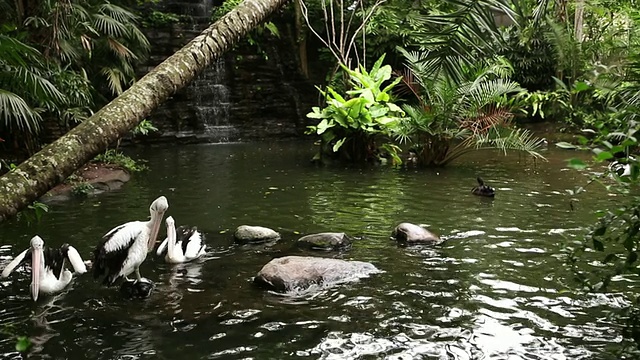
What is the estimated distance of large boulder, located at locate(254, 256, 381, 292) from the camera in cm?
473

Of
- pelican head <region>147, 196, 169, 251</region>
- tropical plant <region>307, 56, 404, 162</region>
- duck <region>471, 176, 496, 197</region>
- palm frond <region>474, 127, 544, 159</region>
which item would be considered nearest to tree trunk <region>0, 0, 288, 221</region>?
pelican head <region>147, 196, 169, 251</region>

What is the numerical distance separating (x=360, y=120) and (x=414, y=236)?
5.44 m

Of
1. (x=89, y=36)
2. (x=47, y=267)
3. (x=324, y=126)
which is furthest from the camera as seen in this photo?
(x=89, y=36)

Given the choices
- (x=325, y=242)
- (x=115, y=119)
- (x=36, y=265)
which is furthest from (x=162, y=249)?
(x=115, y=119)

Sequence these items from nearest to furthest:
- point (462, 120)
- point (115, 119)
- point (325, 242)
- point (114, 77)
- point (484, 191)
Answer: point (115, 119), point (325, 242), point (484, 191), point (462, 120), point (114, 77)

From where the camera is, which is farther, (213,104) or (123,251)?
(213,104)

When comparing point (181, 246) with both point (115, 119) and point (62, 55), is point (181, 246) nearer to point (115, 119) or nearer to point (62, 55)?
point (115, 119)

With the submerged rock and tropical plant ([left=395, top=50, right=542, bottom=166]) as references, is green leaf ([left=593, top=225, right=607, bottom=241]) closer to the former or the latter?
the submerged rock

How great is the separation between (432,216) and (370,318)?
348 centimetres

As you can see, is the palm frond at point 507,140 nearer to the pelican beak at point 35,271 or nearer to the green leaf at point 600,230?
the pelican beak at point 35,271

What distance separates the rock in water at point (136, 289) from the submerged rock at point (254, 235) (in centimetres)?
169

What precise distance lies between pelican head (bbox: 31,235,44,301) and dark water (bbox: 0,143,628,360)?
5.0 inches

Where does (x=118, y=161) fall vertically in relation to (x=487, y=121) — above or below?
below

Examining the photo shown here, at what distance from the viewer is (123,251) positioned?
466 centimetres
